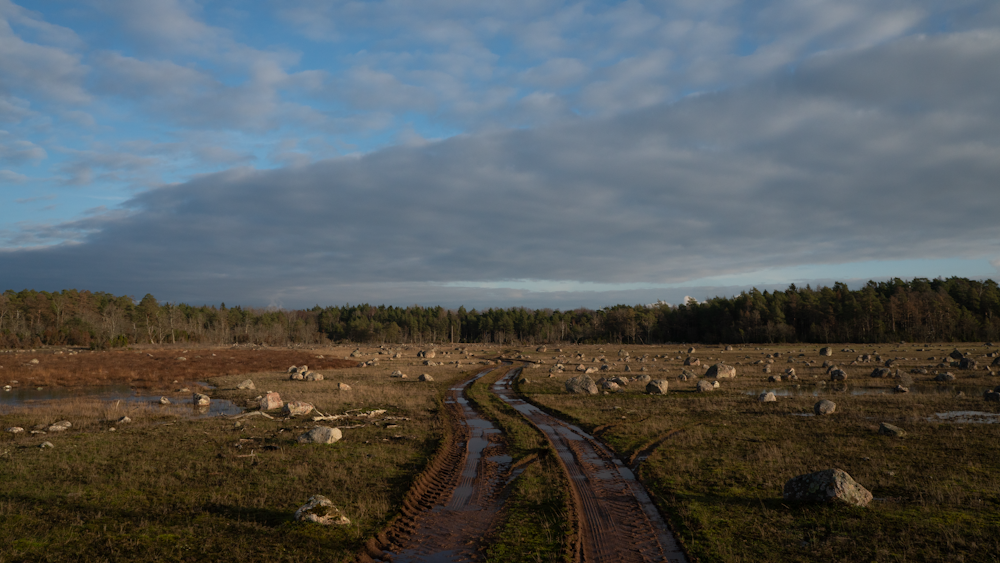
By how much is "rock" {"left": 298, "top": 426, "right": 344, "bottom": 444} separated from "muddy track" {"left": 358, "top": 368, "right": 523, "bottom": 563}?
463 centimetres

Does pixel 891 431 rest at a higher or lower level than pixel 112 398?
higher

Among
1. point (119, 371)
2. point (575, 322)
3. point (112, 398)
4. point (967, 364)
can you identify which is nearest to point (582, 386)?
point (112, 398)

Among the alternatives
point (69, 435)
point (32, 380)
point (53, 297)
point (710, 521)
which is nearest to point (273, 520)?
point (710, 521)

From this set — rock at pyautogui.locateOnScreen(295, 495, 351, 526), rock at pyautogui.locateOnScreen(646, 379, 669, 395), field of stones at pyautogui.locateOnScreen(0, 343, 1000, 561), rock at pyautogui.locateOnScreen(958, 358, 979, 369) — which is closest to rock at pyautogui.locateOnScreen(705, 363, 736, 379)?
field of stones at pyautogui.locateOnScreen(0, 343, 1000, 561)

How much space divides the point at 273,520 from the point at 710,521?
10.5 m

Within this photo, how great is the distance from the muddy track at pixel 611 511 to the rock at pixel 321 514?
5.69 m

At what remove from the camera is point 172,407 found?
30.6 metres

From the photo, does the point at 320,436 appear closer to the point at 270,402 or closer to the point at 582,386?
the point at 270,402

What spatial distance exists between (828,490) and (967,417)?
60.0ft

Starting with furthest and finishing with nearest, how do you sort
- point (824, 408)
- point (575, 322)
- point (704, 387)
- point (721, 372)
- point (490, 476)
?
point (575, 322) → point (721, 372) → point (704, 387) → point (824, 408) → point (490, 476)

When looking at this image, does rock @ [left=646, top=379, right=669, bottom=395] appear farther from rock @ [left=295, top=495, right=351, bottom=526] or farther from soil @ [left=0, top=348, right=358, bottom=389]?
soil @ [left=0, top=348, right=358, bottom=389]

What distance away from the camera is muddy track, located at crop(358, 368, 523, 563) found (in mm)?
10359

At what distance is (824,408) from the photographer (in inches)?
1009

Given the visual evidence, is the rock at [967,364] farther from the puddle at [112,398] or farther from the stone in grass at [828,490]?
the puddle at [112,398]
